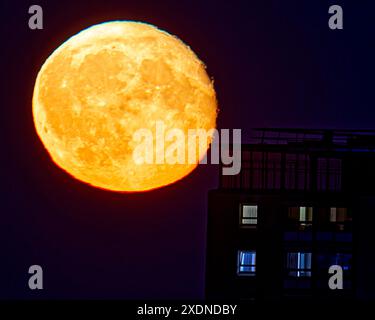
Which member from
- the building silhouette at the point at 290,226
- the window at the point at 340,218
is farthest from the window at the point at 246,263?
the window at the point at 340,218

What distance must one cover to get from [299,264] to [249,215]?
2954 millimetres

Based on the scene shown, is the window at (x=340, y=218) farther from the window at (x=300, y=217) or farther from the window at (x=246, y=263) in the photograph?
the window at (x=246, y=263)

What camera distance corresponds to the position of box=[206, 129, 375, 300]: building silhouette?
26.1m

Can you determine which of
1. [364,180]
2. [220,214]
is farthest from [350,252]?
[220,214]

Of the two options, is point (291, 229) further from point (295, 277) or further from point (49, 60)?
point (49, 60)

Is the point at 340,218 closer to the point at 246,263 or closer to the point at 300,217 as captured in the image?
the point at 300,217

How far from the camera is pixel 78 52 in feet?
83.6

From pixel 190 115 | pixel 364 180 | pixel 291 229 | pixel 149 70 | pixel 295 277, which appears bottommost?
pixel 295 277

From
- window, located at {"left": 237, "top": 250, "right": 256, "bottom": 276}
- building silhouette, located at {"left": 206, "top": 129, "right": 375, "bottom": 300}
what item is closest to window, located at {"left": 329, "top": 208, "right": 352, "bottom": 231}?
building silhouette, located at {"left": 206, "top": 129, "right": 375, "bottom": 300}

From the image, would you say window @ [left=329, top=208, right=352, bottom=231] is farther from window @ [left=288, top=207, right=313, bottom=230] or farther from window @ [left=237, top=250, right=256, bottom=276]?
window @ [left=237, top=250, right=256, bottom=276]

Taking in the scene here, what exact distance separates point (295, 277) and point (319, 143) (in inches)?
231

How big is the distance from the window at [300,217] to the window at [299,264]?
115cm

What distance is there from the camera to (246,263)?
87.0 feet

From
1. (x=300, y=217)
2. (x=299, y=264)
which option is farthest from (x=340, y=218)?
(x=299, y=264)
